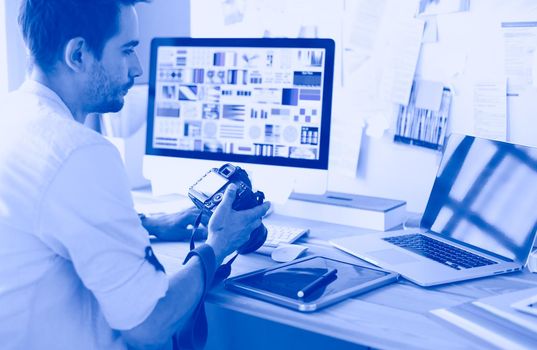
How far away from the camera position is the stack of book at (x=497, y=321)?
0.80 meters

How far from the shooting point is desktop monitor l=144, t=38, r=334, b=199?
1378mm

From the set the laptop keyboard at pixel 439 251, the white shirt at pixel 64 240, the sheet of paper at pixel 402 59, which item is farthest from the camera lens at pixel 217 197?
the sheet of paper at pixel 402 59

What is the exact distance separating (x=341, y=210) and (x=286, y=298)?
1.76 feet

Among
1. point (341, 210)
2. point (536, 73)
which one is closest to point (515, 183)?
point (536, 73)

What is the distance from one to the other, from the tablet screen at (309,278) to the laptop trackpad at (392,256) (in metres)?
0.06

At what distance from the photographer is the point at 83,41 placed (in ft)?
3.22

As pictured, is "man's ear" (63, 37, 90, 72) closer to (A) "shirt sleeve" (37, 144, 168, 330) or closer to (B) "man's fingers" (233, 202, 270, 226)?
(A) "shirt sleeve" (37, 144, 168, 330)

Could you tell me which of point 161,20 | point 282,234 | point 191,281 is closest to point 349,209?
point 282,234

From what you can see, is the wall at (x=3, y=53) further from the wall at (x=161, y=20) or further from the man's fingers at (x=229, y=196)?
the man's fingers at (x=229, y=196)

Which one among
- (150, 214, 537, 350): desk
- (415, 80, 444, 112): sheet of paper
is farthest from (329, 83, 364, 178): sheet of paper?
(150, 214, 537, 350): desk

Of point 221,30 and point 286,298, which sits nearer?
point 286,298

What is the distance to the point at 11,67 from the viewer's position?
1.70m

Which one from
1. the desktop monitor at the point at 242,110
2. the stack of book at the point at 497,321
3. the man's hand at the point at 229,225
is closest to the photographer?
the stack of book at the point at 497,321

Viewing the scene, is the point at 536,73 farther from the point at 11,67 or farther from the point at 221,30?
the point at 11,67
